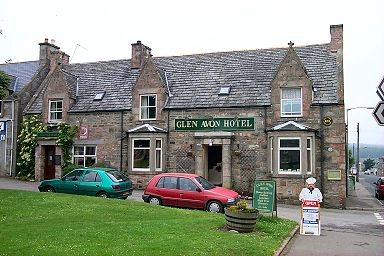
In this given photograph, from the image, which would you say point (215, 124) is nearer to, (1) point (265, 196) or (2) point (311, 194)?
(1) point (265, 196)

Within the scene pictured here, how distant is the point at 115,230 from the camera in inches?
430

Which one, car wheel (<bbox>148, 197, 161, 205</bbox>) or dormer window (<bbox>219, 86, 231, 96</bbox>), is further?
dormer window (<bbox>219, 86, 231, 96</bbox>)

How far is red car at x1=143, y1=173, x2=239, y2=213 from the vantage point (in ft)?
54.7

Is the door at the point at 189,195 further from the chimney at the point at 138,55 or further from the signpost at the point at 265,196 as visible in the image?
the chimney at the point at 138,55

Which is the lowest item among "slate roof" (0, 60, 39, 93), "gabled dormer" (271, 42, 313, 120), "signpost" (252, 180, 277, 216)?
"signpost" (252, 180, 277, 216)

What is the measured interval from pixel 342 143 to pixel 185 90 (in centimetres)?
1005

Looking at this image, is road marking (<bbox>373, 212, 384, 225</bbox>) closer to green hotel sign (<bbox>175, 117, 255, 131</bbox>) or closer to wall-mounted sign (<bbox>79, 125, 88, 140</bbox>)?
green hotel sign (<bbox>175, 117, 255, 131</bbox>)

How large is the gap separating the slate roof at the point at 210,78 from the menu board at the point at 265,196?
1001 centimetres

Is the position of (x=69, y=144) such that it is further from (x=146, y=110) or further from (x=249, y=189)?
(x=249, y=189)

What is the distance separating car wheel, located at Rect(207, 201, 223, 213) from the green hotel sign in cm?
813

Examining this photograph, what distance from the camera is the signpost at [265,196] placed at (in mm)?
14281

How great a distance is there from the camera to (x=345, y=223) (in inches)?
639

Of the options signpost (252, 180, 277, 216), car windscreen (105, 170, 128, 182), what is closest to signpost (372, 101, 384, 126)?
signpost (252, 180, 277, 216)

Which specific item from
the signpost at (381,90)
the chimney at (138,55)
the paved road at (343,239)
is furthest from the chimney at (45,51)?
the signpost at (381,90)
